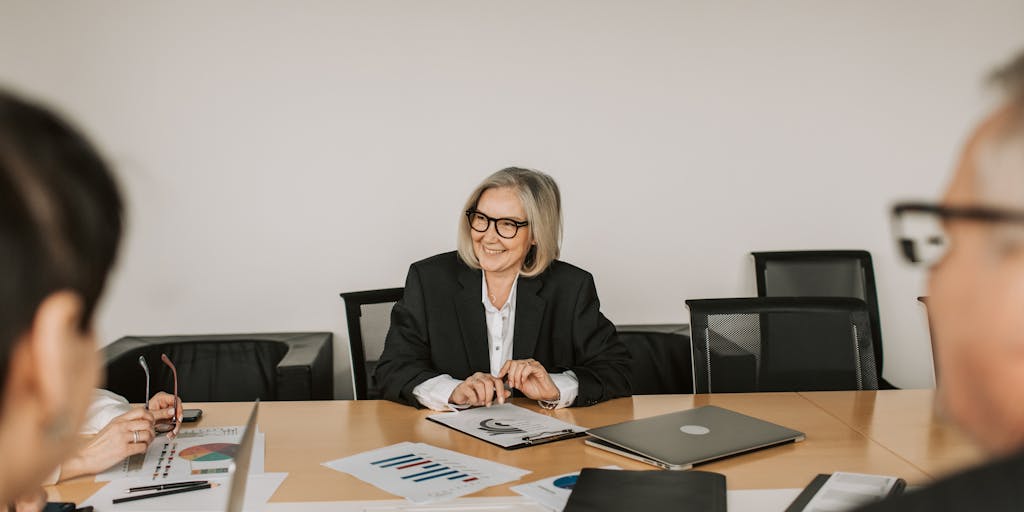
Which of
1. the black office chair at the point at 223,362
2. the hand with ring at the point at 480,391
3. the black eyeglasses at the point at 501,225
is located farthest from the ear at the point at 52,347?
the black office chair at the point at 223,362

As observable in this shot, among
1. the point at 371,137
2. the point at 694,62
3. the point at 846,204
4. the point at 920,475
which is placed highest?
the point at 694,62

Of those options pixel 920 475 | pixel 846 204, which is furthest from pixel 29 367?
pixel 846 204

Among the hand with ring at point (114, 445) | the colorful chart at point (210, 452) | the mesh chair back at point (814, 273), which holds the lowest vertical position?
the colorful chart at point (210, 452)

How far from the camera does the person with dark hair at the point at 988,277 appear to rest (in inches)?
26.8

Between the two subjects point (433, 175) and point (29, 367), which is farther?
point (433, 175)

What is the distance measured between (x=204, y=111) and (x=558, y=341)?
2.17 metres

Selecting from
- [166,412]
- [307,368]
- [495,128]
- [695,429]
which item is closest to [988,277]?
[695,429]

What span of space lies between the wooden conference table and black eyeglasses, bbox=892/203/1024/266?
107 cm

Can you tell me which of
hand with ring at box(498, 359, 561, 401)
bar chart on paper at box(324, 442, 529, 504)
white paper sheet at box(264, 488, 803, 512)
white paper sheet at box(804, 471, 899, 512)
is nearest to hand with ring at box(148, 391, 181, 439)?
bar chart on paper at box(324, 442, 529, 504)

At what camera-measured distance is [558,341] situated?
3.01m

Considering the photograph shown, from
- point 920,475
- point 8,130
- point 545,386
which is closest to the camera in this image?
point 8,130

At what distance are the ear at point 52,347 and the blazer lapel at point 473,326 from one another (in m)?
2.24

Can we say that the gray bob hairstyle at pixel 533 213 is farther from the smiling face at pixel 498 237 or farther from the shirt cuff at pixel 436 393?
the shirt cuff at pixel 436 393

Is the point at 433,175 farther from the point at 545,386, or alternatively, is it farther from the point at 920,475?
the point at 920,475
